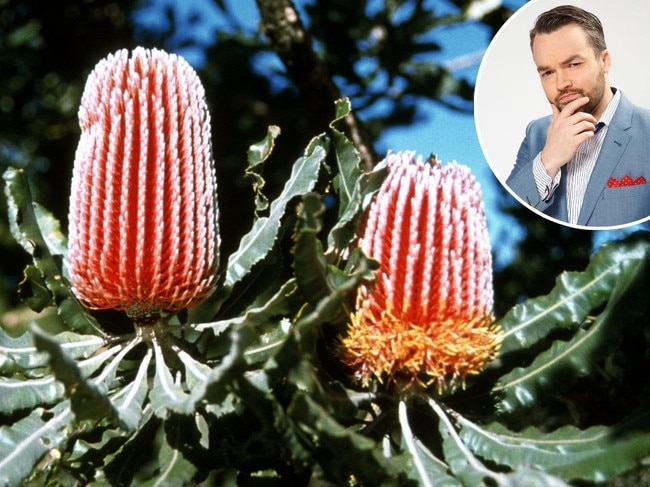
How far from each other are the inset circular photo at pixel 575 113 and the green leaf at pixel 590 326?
1.78ft

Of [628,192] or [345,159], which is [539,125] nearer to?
[628,192]

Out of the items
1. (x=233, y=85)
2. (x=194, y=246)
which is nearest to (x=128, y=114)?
(x=194, y=246)

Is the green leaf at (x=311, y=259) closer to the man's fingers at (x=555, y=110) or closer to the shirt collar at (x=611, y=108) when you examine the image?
the man's fingers at (x=555, y=110)

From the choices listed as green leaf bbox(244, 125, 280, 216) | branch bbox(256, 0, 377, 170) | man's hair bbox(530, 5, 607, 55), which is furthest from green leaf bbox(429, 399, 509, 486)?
branch bbox(256, 0, 377, 170)

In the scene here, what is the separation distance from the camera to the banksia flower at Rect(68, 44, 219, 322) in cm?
156

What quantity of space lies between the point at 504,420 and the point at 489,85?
111 centimetres

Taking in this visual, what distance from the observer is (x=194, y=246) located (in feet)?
5.23

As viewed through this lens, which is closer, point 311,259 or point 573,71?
point 311,259

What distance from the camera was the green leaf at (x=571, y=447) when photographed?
130 cm

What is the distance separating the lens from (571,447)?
4.62 feet

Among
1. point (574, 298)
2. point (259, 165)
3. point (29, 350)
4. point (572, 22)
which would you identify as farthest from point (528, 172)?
point (29, 350)

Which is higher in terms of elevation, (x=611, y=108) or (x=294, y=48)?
(x=294, y=48)

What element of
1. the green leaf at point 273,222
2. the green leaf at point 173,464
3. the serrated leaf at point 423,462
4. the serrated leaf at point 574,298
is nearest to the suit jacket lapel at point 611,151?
the serrated leaf at point 574,298

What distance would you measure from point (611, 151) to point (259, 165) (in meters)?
0.98
